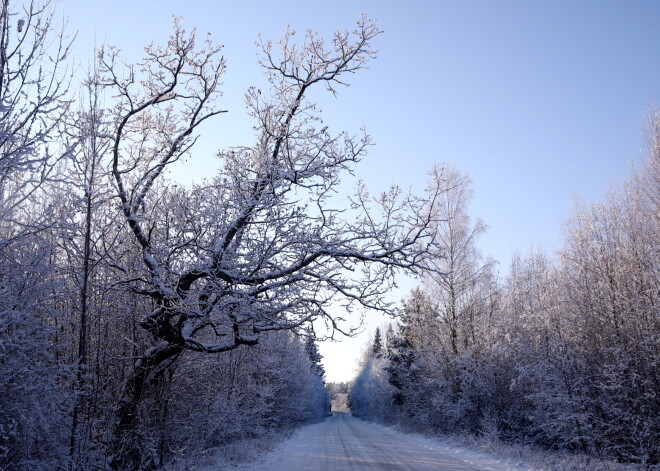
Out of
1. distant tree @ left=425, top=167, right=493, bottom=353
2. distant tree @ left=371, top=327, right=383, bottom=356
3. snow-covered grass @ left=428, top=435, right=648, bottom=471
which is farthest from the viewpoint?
distant tree @ left=371, top=327, right=383, bottom=356

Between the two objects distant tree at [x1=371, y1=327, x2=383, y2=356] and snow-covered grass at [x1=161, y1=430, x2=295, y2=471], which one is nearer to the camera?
snow-covered grass at [x1=161, y1=430, x2=295, y2=471]

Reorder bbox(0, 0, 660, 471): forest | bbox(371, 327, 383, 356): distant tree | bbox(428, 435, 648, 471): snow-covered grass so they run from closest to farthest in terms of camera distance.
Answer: bbox(0, 0, 660, 471): forest < bbox(428, 435, 648, 471): snow-covered grass < bbox(371, 327, 383, 356): distant tree

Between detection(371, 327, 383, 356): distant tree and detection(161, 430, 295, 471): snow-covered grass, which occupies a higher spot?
detection(371, 327, 383, 356): distant tree

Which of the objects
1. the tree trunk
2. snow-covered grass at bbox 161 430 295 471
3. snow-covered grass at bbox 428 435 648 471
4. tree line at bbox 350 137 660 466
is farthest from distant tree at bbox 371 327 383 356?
the tree trunk

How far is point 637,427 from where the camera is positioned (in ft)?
37.0

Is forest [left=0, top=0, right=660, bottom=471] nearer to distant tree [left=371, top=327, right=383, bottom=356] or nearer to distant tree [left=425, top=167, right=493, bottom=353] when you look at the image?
distant tree [left=425, top=167, right=493, bottom=353]

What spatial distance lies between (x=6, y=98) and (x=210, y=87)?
5510 millimetres

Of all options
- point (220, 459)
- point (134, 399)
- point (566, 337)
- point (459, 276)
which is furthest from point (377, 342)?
point (134, 399)

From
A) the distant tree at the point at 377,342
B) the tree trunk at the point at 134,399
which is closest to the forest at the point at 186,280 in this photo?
the tree trunk at the point at 134,399

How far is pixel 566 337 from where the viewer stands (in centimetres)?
1462

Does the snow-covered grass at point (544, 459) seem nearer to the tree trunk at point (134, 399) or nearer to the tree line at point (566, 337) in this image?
the tree line at point (566, 337)

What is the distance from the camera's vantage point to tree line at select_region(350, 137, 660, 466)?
11.4 metres

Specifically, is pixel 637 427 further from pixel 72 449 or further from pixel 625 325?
pixel 72 449

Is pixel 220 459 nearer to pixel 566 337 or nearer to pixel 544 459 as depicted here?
pixel 544 459
